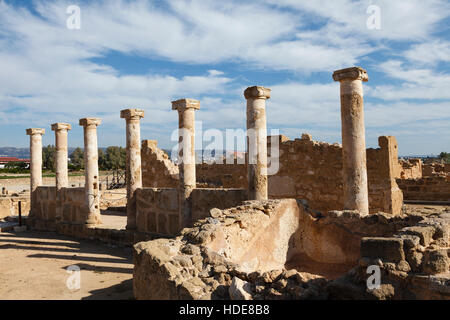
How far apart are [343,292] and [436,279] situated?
81 cm

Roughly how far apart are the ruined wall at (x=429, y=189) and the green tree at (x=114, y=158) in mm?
45052

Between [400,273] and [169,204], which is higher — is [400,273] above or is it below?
below

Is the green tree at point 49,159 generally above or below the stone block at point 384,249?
above

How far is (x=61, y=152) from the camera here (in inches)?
538

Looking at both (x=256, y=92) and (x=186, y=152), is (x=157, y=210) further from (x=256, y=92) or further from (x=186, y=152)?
(x=256, y=92)

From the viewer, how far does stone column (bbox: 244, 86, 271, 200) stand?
790 centimetres

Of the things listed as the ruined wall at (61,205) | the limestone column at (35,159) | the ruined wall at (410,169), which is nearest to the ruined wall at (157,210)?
the ruined wall at (61,205)

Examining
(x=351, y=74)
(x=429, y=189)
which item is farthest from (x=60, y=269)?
(x=429, y=189)

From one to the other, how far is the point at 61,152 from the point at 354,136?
34.7 feet

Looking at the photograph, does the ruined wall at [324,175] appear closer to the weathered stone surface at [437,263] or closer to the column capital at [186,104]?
the column capital at [186,104]

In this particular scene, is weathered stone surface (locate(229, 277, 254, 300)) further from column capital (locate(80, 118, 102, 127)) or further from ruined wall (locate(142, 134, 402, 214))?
column capital (locate(80, 118, 102, 127))

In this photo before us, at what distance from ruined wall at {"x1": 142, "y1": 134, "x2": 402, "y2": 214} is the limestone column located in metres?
9.35

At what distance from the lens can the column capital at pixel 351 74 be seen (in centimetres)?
743

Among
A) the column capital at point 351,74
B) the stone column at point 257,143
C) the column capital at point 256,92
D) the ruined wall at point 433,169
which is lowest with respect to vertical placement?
the ruined wall at point 433,169
